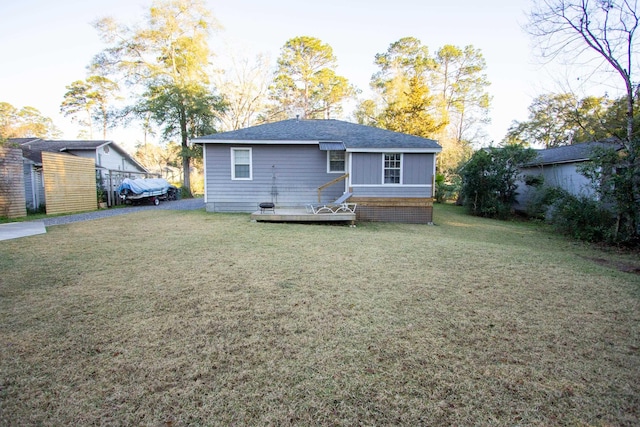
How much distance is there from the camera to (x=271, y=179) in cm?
1245

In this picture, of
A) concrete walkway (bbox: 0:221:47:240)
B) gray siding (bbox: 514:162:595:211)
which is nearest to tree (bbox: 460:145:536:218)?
gray siding (bbox: 514:162:595:211)

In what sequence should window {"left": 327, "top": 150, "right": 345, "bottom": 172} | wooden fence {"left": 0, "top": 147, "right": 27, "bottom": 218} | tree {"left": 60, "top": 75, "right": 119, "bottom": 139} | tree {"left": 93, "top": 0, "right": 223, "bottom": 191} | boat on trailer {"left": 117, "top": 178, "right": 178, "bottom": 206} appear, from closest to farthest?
wooden fence {"left": 0, "top": 147, "right": 27, "bottom": 218} < window {"left": 327, "top": 150, "right": 345, "bottom": 172} < boat on trailer {"left": 117, "top": 178, "right": 178, "bottom": 206} < tree {"left": 93, "top": 0, "right": 223, "bottom": 191} < tree {"left": 60, "top": 75, "right": 119, "bottom": 139}

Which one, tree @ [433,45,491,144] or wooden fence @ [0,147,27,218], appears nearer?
wooden fence @ [0,147,27,218]

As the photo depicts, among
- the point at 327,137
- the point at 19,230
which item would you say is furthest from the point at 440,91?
the point at 19,230

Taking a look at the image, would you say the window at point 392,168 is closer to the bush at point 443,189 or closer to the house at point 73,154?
the bush at point 443,189

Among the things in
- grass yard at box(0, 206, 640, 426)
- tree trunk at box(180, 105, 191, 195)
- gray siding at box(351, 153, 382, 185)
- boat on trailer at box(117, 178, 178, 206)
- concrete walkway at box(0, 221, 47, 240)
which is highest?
tree trunk at box(180, 105, 191, 195)

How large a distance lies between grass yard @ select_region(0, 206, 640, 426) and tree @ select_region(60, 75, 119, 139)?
31.5 m

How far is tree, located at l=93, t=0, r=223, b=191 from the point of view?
21.3 m

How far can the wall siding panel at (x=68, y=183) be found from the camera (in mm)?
11875

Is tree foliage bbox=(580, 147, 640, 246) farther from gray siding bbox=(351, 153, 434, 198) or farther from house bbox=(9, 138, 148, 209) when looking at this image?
house bbox=(9, 138, 148, 209)

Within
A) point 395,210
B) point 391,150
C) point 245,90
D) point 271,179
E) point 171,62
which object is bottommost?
point 395,210

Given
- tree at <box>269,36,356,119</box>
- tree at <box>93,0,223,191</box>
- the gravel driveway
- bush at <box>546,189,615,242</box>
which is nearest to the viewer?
bush at <box>546,189,615,242</box>

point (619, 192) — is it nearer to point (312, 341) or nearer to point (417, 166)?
point (417, 166)

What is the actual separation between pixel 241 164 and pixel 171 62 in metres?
17.0
